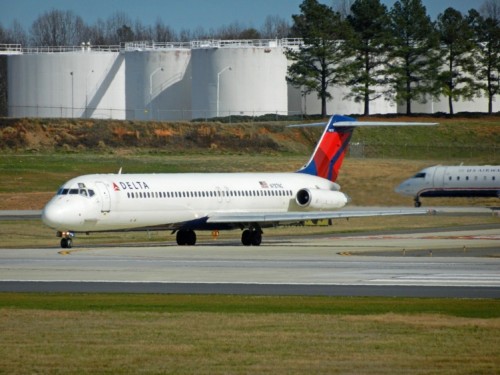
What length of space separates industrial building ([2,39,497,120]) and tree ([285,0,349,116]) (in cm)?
231

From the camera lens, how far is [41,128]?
101 metres

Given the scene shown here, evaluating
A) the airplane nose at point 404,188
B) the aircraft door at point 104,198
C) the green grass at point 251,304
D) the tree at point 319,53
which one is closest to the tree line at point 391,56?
the tree at point 319,53

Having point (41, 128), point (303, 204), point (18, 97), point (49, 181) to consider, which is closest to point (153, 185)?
point (303, 204)

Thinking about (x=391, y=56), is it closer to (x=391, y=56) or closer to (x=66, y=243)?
(x=391, y=56)

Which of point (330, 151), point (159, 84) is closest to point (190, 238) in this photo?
point (330, 151)

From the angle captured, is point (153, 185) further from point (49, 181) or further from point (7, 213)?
point (49, 181)

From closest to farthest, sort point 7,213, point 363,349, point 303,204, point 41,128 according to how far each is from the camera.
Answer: point 363,349
point 303,204
point 7,213
point 41,128

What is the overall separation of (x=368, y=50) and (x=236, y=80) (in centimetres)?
1276

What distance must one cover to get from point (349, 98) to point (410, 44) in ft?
27.1

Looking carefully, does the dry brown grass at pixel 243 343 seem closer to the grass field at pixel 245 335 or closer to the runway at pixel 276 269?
the grass field at pixel 245 335

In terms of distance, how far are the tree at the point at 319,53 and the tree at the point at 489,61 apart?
515 inches

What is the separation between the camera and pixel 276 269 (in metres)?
34.8

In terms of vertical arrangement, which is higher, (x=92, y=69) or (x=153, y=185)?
(x=92, y=69)

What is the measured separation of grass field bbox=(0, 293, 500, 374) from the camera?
60.8 ft
